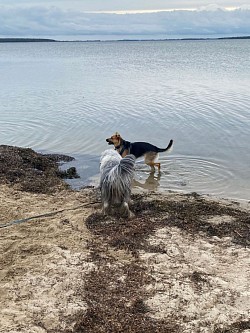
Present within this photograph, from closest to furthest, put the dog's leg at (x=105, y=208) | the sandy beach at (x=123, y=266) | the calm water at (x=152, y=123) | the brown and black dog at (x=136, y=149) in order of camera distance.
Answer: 1. the sandy beach at (x=123, y=266)
2. the dog's leg at (x=105, y=208)
3. the brown and black dog at (x=136, y=149)
4. the calm water at (x=152, y=123)

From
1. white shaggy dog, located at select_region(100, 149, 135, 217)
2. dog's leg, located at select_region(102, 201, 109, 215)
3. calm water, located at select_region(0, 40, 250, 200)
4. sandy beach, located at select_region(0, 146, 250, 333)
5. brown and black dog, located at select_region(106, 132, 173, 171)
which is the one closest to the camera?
sandy beach, located at select_region(0, 146, 250, 333)

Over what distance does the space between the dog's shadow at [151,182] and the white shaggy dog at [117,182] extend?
8.57 ft

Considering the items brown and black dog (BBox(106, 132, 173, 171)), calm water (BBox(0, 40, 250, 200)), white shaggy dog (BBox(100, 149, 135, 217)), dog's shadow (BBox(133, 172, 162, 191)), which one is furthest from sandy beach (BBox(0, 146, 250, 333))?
calm water (BBox(0, 40, 250, 200))

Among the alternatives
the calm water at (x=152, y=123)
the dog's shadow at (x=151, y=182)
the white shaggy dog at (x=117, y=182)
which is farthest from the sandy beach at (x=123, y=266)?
the calm water at (x=152, y=123)

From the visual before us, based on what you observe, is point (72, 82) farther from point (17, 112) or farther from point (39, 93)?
point (17, 112)

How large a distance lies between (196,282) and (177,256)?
74 centimetres

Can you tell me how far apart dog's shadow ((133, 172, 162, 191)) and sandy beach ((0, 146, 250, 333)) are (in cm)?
155

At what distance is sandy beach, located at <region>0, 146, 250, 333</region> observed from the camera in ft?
15.6

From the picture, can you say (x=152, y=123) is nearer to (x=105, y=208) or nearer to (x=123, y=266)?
(x=105, y=208)

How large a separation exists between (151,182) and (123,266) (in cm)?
499

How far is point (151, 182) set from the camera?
10.7 meters

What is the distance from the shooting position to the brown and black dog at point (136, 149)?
423 inches

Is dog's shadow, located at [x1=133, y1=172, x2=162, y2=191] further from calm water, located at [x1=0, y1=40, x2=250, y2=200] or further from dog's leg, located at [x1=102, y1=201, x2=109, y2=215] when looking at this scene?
dog's leg, located at [x1=102, y1=201, x2=109, y2=215]

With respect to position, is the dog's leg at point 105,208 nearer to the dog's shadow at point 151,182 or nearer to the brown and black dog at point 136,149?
the dog's shadow at point 151,182
